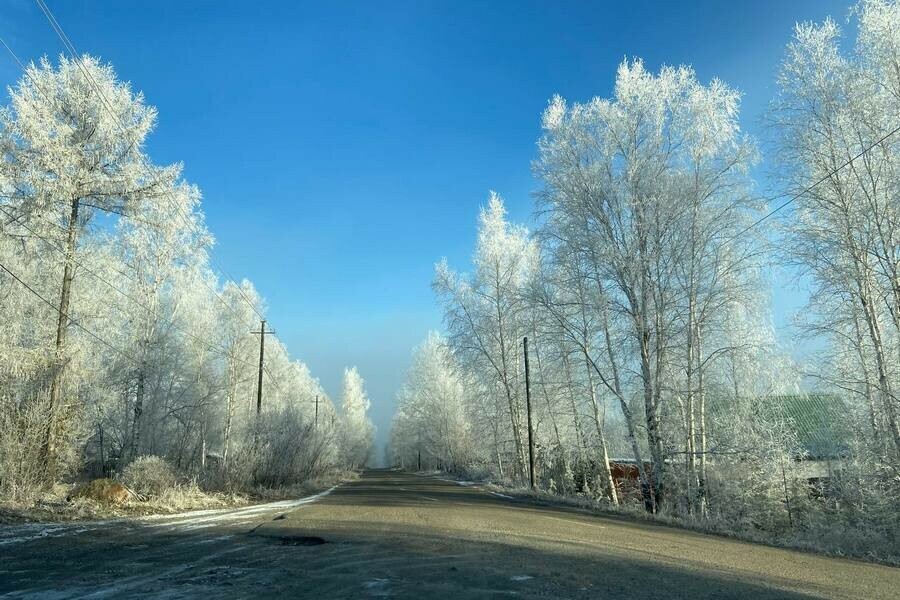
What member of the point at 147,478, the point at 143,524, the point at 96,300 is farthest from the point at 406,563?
the point at 96,300

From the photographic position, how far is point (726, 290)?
17.1m

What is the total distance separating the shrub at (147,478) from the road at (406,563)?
4369 mm

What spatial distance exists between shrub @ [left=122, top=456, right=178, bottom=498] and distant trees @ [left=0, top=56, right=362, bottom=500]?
4.87 ft

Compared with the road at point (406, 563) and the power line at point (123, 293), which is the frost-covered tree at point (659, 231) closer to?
the road at point (406, 563)

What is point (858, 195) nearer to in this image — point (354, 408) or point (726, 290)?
point (726, 290)

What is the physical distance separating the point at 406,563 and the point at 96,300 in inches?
856

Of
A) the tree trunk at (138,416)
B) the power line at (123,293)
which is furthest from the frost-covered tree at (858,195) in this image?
the tree trunk at (138,416)

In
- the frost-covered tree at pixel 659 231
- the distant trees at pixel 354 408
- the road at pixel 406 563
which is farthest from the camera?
the distant trees at pixel 354 408

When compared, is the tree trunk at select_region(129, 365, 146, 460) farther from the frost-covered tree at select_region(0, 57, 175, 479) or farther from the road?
the road

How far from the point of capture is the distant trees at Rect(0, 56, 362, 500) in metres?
13.7

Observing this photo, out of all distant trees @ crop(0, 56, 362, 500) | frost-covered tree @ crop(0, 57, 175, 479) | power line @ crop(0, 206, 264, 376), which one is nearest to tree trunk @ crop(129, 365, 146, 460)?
distant trees @ crop(0, 56, 362, 500)

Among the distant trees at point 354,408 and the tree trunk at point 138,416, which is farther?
the distant trees at point 354,408

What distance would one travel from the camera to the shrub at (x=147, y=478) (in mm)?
15258

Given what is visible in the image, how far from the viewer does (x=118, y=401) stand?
27797 mm
